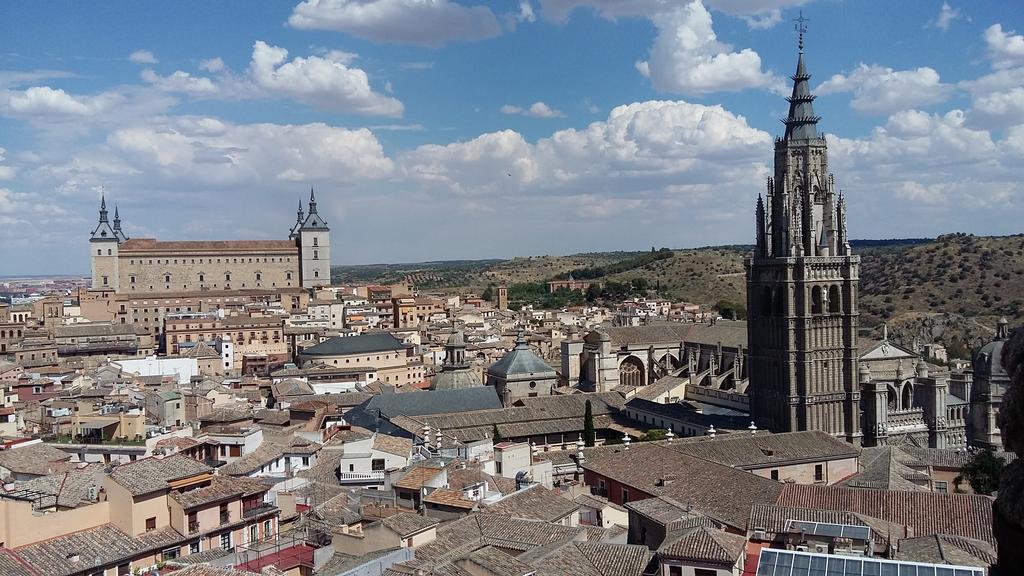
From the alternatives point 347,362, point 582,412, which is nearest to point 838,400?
point 582,412

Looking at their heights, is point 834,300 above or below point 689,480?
above

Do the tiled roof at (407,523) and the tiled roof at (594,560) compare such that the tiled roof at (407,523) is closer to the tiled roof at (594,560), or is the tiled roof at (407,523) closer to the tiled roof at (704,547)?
the tiled roof at (594,560)

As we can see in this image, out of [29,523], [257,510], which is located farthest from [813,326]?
[29,523]

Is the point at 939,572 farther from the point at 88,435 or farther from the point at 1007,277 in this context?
the point at 1007,277

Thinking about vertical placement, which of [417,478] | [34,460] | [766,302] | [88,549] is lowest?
[417,478]

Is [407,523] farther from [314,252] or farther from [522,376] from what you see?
[314,252]

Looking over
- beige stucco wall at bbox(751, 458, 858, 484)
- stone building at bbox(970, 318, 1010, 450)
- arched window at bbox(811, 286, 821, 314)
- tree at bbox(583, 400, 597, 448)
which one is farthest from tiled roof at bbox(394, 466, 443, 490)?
stone building at bbox(970, 318, 1010, 450)
